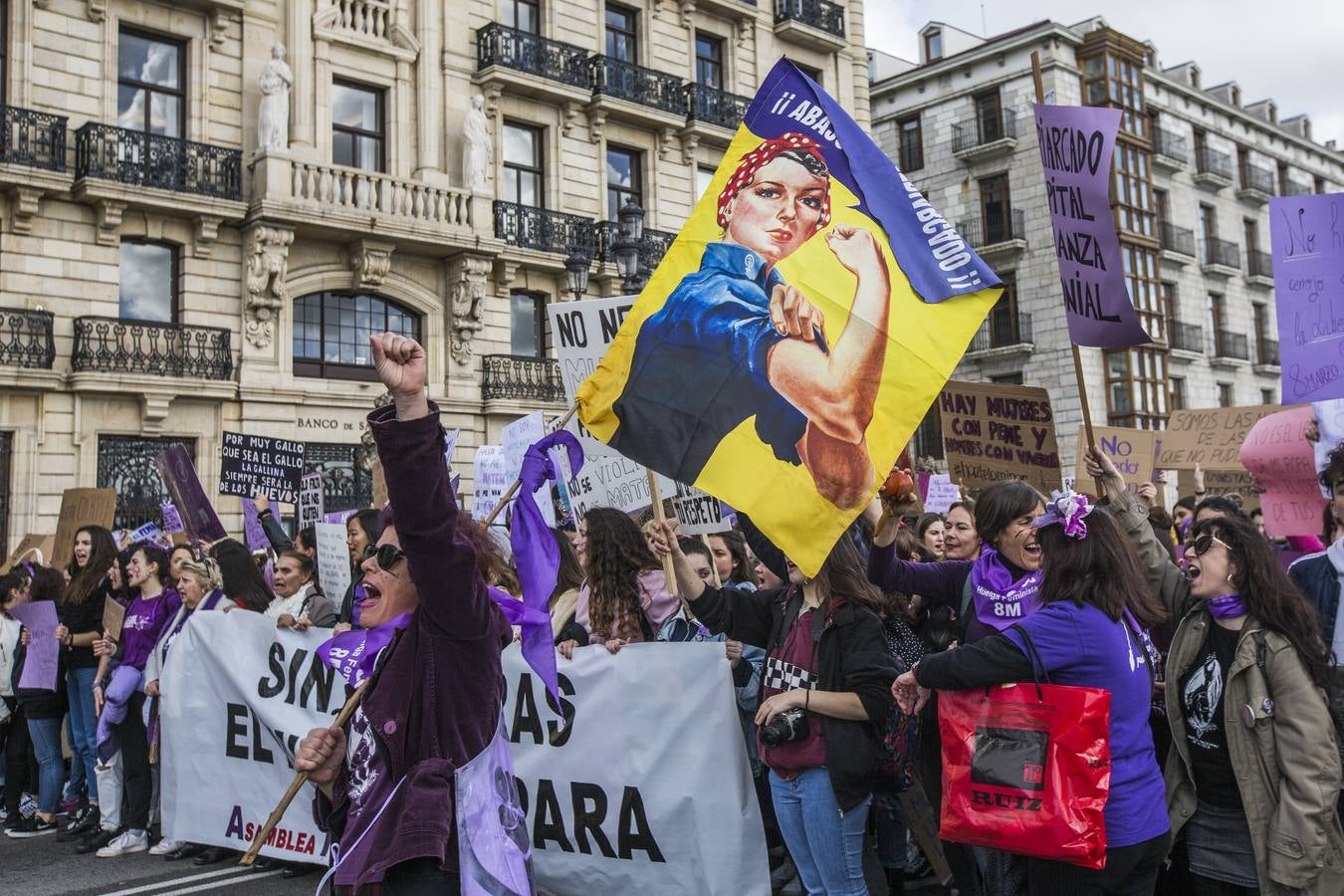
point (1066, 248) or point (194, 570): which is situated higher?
point (1066, 248)

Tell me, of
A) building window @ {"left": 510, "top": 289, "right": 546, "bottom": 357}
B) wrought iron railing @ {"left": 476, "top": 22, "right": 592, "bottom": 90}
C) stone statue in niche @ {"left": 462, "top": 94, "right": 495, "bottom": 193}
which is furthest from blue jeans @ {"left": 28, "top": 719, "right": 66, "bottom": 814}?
wrought iron railing @ {"left": 476, "top": 22, "right": 592, "bottom": 90}

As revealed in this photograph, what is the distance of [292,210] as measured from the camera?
58.2 feet

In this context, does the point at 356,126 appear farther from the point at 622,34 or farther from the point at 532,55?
the point at 622,34

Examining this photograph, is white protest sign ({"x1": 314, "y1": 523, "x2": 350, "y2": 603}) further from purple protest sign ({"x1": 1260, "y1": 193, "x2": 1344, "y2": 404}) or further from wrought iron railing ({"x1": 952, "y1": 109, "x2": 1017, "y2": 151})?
wrought iron railing ({"x1": 952, "y1": 109, "x2": 1017, "y2": 151})

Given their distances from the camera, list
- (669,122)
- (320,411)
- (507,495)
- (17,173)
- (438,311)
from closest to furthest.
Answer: (507,495), (17,173), (320,411), (438,311), (669,122)

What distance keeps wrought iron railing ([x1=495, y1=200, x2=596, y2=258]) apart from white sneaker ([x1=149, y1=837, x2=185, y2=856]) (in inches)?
610

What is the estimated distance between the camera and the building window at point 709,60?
25.0m

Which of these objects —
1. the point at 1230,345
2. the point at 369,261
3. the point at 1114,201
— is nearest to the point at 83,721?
the point at 369,261

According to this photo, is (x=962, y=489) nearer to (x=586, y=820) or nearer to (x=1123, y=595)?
(x=586, y=820)

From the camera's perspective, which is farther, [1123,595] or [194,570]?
[194,570]

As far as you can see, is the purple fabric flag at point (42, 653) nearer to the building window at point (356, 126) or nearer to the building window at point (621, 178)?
the building window at point (356, 126)

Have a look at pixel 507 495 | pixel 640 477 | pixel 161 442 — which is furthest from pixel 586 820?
pixel 161 442

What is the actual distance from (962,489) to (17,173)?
1411 cm

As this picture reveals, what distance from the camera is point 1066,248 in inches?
171
